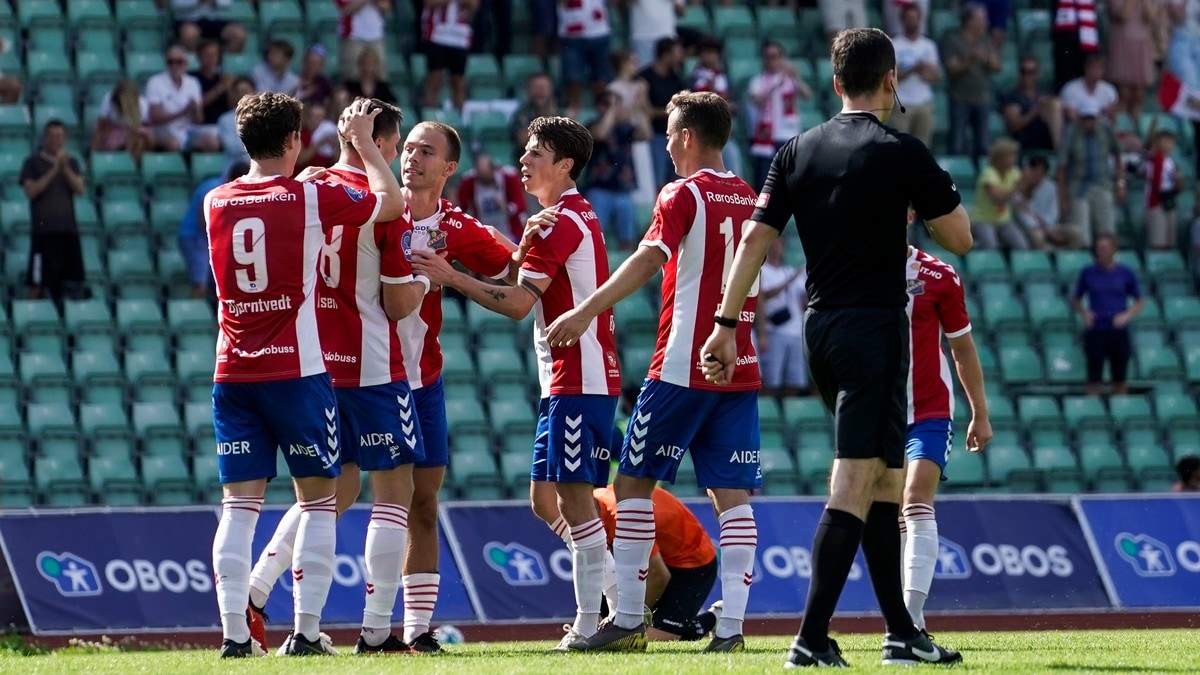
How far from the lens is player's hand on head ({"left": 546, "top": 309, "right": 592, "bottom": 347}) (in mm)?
8344

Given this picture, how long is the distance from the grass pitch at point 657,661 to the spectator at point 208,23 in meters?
10.9

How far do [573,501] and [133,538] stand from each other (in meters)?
5.61

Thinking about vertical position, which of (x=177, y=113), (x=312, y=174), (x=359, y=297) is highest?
(x=312, y=174)

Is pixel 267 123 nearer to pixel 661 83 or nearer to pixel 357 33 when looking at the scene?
pixel 357 33

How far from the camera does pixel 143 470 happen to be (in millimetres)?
16266

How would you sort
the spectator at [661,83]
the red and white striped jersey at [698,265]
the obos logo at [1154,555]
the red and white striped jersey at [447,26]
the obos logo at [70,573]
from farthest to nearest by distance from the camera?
the red and white striped jersey at [447,26] → the spectator at [661,83] → the obos logo at [1154,555] → the obos logo at [70,573] → the red and white striped jersey at [698,265]

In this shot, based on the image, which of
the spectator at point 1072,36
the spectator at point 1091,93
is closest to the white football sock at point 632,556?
the spectator at point 1091,93

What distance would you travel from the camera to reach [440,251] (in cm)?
931

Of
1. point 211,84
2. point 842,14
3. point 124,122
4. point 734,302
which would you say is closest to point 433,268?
point 734,302

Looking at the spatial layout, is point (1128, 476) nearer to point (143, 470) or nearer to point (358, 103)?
point (143, 470)

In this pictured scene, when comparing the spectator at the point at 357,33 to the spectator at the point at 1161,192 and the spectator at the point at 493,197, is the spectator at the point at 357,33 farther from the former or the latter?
the spectator at the point at 1161,192

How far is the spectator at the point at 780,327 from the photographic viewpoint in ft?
60.5

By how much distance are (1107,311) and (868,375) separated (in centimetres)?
1331

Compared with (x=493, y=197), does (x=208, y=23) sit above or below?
above
